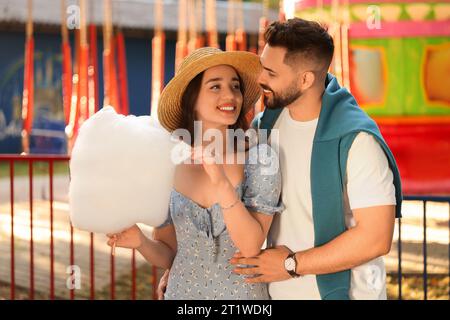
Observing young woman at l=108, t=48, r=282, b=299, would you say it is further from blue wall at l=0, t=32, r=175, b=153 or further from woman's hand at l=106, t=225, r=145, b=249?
blue wall at l=0, t=32, r=175, b=153

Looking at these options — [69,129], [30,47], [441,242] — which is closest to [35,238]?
[69,129]

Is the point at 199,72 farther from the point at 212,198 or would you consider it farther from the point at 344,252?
the point at 344,252

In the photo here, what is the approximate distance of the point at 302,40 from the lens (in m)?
1.86

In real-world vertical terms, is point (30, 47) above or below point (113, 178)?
above

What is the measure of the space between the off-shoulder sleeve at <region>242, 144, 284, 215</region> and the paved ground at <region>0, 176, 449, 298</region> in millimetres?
3417

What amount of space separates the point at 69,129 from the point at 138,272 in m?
1.38

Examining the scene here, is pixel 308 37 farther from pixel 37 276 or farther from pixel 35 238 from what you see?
pixel 35 238

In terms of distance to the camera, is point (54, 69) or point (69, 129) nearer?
point (69, 129)

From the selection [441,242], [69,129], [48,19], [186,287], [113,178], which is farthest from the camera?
[48,19]

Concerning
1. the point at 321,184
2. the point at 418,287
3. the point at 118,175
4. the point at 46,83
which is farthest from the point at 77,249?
the point at 46,83

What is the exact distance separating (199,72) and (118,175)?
0.37 meters

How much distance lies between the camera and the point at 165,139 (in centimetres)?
187

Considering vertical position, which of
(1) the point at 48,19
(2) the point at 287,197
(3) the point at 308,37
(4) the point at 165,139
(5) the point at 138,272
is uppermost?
(1) the point at 48,19

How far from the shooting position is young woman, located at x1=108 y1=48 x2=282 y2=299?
1871mm
